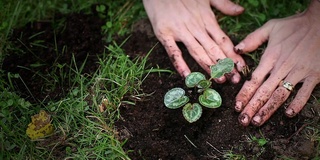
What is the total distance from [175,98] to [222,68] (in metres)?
0.32

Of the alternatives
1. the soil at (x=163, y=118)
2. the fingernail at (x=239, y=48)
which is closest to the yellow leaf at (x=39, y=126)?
the soil at (x=163, y=118)

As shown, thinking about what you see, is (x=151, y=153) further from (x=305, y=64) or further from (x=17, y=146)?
(x=305, y=64)

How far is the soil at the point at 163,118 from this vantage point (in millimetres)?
2232

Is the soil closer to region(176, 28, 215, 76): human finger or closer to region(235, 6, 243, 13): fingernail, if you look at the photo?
region(176, 28, 215, 76): human finger

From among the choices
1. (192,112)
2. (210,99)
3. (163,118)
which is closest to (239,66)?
(210,99)

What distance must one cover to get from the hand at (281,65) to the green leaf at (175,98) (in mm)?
307

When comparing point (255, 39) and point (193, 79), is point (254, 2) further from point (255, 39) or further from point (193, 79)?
point (193, 79)

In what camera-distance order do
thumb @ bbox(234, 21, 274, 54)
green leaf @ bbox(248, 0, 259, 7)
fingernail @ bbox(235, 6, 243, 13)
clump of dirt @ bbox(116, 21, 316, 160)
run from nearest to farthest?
clump of dirt @ bbox(116, 21, 316, 160) → thumb @ bbox(234, 21, 274, 54) → fingernail @ bbox(235, 6, 243, 13) → green leaf @ bbox(248, 0, 259, 7)

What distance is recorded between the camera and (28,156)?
7.44 ft

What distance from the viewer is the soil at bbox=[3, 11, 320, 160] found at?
223 cm

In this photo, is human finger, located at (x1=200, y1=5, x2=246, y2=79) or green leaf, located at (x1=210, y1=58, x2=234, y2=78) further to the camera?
human finger, located at (x1=200, y1=5, x2=246, y2=79)

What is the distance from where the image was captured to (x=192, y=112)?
2258mm

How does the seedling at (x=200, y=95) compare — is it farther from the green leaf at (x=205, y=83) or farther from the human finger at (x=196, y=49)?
the human finger at (x=196, y=49)

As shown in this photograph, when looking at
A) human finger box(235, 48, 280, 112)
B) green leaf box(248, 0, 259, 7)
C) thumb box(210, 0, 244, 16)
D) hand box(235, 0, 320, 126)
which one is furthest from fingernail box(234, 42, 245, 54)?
green leaf box(248, 0, 259, 7)
